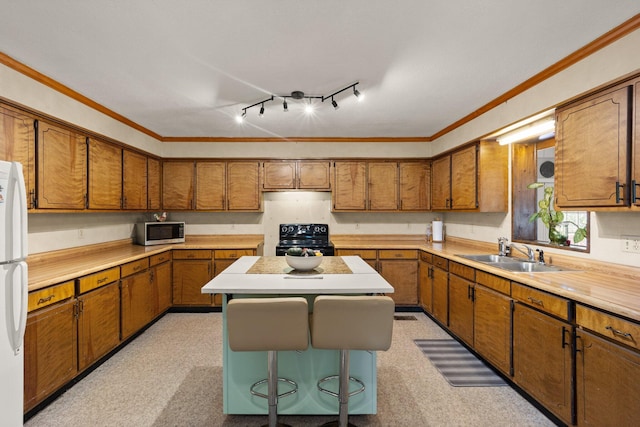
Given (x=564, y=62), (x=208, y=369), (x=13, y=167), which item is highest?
(x=564, y=62)

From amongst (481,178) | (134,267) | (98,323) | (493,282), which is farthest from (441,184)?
(98,323)

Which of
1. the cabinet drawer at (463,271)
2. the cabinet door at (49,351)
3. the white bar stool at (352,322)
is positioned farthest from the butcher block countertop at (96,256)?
the cabinet drawer at (463,271)

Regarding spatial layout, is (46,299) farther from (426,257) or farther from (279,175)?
(426,257)

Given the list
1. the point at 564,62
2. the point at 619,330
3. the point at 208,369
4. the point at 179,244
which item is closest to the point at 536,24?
the point at 564,62

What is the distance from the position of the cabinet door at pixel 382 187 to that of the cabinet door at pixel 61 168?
350 cm

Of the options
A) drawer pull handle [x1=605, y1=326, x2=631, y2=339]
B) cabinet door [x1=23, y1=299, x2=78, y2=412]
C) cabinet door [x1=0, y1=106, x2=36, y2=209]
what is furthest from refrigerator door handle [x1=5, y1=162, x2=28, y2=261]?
drawer pull handle [x1=605, y1=326, x2=631, y2=339]

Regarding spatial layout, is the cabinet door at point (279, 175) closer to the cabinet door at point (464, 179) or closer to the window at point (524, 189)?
the cabinet door at point (464, 179)

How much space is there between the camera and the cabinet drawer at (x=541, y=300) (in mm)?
1899

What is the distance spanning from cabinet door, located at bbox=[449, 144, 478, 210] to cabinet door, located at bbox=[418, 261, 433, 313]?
855 millimetres

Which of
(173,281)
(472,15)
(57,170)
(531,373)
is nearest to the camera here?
(472,15)

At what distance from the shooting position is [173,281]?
4.27 meters

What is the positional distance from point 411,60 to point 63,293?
316cm

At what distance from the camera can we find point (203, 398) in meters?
2.35

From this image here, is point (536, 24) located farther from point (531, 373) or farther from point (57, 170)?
point (57, 170)
